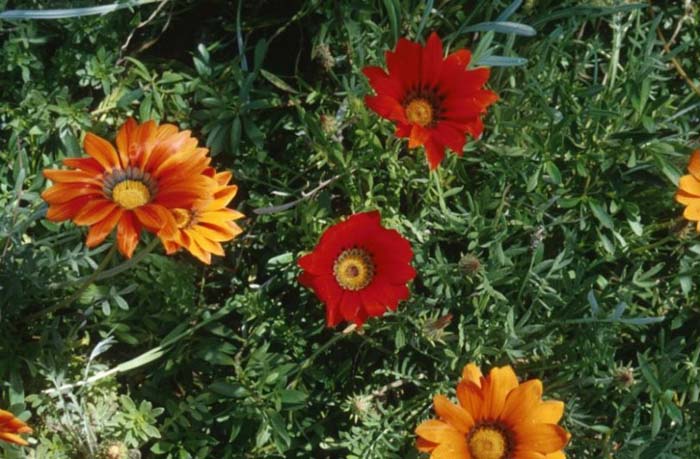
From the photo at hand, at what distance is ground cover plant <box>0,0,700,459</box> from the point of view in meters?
2.26

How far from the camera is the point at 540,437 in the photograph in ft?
6.61

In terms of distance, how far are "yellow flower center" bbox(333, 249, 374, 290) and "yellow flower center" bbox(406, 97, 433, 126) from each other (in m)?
0.33

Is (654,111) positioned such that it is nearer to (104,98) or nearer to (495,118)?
(495,118)

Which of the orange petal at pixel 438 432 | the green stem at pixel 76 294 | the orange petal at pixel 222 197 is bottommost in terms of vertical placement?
the orange petal at pixel 438 432

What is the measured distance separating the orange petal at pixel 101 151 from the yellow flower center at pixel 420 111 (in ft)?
2.22

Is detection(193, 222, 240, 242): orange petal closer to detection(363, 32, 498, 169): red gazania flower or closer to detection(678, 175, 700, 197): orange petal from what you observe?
detection(363, 32, 498, 169): red gazania flower

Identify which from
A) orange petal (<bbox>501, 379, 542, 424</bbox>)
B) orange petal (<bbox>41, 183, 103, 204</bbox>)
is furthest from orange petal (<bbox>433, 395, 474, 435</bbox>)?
orange petal (<bbox>41, 183, 103, 204</bbox>)

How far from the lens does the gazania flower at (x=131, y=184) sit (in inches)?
69.3

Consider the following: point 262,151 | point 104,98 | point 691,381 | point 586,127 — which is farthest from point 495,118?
point 104,98

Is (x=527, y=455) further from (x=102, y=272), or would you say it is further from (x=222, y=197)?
(x=102, y=272)

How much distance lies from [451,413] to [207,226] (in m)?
0.65

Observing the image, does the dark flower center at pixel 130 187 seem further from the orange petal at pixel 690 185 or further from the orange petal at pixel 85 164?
the orange petal at pixel 690 185

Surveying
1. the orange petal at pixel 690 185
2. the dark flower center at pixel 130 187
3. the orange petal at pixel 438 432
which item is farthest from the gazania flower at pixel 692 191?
the dark flower center at pixel 130 187

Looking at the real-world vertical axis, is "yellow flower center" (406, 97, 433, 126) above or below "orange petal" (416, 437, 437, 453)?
above
